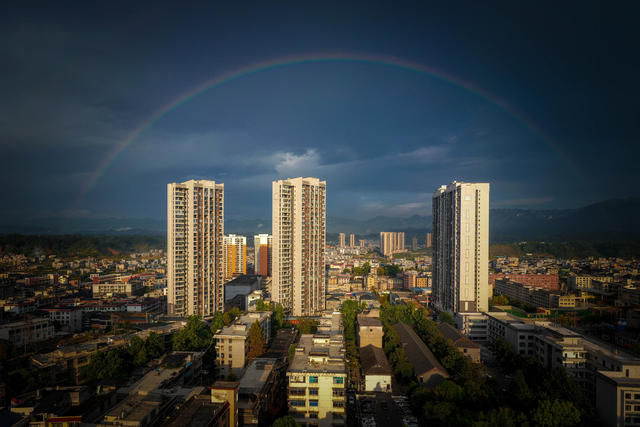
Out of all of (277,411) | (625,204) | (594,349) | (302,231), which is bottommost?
(277,411)

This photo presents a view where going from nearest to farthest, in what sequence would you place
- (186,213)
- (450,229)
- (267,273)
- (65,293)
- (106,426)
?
(106,426) → (186,213) → (450,229) → (65,293) → (267,273)

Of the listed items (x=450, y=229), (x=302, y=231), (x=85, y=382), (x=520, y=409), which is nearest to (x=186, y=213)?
(x=302, y=231)

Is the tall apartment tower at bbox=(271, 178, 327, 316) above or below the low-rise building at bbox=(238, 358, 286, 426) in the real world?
above

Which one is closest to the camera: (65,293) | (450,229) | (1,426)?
(1,426)

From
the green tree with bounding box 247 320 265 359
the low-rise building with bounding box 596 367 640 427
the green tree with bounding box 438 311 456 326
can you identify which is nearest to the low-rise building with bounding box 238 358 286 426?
the green tree with bounding box 247 320 265 359

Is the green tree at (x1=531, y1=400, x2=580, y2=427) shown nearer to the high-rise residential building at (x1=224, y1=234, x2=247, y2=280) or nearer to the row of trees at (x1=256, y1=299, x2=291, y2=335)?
the row of trees at (x1=256, y1=299, x2=291, y2=335)

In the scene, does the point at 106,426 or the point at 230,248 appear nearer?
Answer: the point at 106,426

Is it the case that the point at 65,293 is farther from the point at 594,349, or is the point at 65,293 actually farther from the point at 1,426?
the point at 594,349
